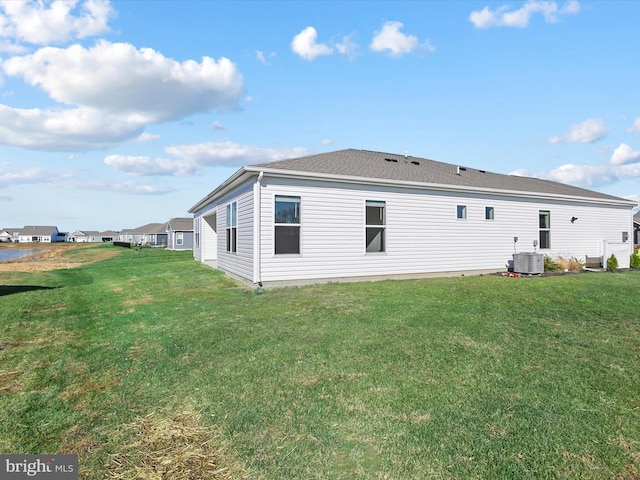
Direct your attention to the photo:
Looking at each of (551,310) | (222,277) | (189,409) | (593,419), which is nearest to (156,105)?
(222,277)

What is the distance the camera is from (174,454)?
259cm

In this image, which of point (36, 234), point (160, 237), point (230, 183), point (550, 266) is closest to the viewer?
point (230, 183)

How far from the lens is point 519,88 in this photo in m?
12.4

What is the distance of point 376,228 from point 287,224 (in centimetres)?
325

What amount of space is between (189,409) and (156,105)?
1454cm

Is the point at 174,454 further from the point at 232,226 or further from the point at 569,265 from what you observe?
the point at 569,265

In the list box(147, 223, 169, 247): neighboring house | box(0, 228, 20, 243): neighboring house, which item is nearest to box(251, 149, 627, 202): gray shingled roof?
box(147, 223, 169, 247): neighboring house

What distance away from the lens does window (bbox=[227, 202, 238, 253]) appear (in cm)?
1251

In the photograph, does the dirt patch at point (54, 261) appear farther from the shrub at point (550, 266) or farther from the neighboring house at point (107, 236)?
→ the neighboring house at point (107, 236)

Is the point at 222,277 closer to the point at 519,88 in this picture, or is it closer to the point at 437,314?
the point at 437,314

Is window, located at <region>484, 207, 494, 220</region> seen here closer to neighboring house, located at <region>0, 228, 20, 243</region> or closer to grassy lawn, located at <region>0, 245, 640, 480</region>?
grassy lawn, located at <region>0, 245, 640, 480</region>

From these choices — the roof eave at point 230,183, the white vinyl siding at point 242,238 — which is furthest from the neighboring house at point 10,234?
the white vinyl siding at point 242,238

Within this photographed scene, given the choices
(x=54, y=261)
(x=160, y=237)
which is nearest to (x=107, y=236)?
(x=160, y=237)

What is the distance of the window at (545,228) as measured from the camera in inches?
591
